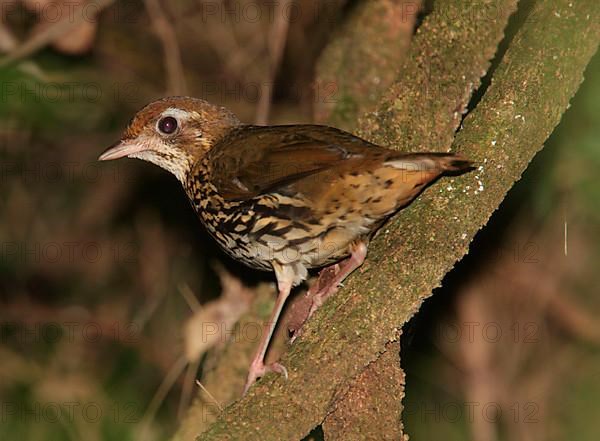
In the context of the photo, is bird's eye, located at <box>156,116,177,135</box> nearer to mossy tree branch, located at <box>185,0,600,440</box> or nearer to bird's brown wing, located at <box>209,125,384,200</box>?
bird's brown wing, located at <box>209,125,384,200</box>

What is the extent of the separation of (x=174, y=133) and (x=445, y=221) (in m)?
1.70

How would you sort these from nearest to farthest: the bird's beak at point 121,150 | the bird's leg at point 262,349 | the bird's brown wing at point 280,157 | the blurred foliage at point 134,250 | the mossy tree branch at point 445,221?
the mossy tree branch at point 445,221
the bird's brown wing at point 280,157
the bird's leg at point 262,349
the bird's beak at point 121,150
the blurred foliage at point 134,250

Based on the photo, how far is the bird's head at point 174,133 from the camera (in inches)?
189

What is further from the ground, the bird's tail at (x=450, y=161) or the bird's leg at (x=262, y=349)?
the bird's tail at (x=450, y=161)

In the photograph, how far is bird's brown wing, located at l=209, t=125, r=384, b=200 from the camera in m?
3.96

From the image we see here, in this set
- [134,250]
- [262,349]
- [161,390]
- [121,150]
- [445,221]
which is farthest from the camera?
[134,250]

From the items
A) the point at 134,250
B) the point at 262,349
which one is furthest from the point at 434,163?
the point at 134,250

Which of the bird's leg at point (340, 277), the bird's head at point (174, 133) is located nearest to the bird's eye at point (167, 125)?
the bird's head at point (174, 133)

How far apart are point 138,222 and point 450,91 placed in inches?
158

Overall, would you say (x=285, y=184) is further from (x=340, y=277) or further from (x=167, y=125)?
(x=167, y=125)

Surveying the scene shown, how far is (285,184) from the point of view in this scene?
A: 162 inches

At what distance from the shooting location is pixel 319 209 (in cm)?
404

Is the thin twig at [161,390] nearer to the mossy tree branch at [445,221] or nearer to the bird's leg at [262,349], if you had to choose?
the bird's leg at [262,349]

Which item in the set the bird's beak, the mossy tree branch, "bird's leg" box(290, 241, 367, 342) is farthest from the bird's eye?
the mossy tree branch
